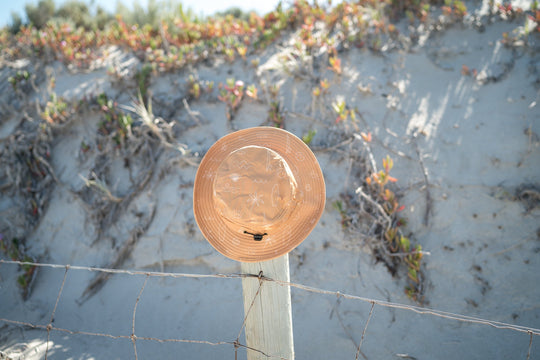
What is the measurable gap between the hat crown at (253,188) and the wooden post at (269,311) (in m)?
0.28

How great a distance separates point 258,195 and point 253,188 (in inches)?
1.5

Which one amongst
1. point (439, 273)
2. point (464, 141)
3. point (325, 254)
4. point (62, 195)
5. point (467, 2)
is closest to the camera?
point (439, 273)

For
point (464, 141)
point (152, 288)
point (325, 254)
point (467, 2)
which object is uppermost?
point (467, 2)

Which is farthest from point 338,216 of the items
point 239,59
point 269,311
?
point 239,59

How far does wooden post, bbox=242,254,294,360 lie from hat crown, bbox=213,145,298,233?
0.28m

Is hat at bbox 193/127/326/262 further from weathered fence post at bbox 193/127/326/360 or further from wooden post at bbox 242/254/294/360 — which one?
wooden post at bbox 242/254/294/360

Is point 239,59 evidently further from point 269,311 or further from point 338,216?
point 269,311

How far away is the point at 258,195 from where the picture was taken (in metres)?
1.76

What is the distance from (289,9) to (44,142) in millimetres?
3997

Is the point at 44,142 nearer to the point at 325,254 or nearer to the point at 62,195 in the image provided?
the point at 62,195

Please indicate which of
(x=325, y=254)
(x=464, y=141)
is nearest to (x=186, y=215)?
(x=325, y=254)

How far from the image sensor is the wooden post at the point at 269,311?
6.40ft

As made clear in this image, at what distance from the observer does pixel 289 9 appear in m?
6.00

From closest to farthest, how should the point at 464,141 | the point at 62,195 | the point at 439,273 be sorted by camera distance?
the point at 439,273 → the point at 464,141 → the point at 62,195
